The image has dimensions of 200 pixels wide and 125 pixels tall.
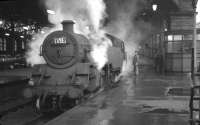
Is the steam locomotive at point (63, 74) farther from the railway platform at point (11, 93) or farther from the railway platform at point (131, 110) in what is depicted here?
the railway platform at point (11, 93)

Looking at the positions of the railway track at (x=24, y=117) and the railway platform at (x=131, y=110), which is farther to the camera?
the railway track at (x=24, y=117)

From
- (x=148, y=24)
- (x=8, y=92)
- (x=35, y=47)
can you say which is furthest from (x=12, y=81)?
(x=148, y=24)

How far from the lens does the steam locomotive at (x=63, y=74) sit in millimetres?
10656

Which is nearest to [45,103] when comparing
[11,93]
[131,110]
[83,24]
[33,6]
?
[131,110]

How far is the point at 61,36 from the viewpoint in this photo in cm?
1145

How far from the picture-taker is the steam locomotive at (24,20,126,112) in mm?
10656

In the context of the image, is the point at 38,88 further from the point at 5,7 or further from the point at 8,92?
the point at 5,7

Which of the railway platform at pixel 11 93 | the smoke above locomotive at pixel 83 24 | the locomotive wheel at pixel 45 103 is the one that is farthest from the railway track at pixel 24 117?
the smoke above locomotive at pixel 83 24

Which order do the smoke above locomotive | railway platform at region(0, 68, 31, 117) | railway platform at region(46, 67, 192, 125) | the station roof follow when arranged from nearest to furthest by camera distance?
railway platform at region(46, 67, 192, 125), the smoke above locomotive, railway platform at region(0, 68, 31, 117), the station roof

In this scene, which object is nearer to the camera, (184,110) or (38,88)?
(184,110)

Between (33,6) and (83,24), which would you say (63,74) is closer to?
(83,24)

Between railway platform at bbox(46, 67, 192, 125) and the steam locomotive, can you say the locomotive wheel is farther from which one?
railway platform at bbox(46, 67, 192, 125)

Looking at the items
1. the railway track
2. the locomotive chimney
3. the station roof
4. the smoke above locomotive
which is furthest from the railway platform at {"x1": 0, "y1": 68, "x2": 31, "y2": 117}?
the station roof

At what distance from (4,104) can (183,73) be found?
12.6 meters
